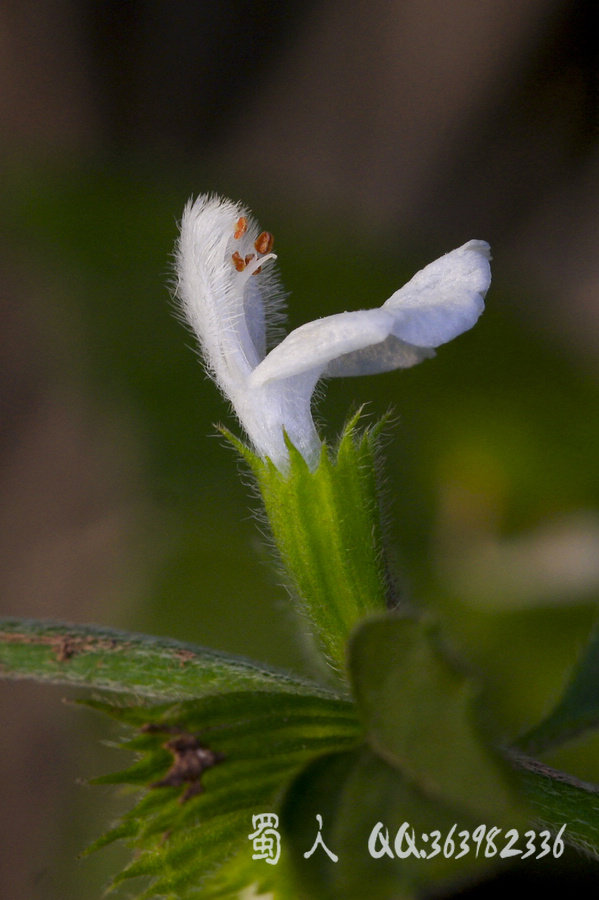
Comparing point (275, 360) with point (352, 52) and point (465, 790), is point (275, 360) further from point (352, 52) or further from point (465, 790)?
point (352, 52)

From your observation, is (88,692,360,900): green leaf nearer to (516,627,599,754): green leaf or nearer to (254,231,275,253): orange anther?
(516,627,599,754): green leaf

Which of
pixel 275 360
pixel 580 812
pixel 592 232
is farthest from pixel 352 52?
pixel 580 812

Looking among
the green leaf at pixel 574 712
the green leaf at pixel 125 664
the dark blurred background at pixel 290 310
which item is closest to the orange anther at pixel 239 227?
the green leaf at pixel 125 664

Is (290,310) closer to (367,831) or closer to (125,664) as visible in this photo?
(125,664)

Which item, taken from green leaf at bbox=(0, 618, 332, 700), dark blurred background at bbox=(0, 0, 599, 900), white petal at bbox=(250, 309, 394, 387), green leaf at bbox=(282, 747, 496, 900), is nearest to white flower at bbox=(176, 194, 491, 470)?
white petal at bbox=(250, 309, 394, 387)

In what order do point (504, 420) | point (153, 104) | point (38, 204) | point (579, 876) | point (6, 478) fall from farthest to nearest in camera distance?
point (153, 104), point (6, 478), point (38, 204), point (504, 420), point (579, 876)

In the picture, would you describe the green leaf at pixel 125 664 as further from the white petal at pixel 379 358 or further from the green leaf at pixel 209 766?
the white petal at pixel 379 358

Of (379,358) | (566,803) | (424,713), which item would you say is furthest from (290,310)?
(424,713)
